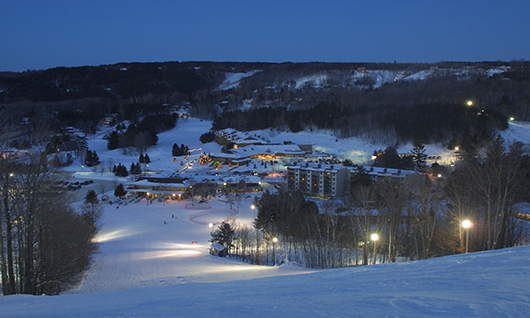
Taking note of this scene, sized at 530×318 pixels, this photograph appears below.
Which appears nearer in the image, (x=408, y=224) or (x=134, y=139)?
(x=408, y=224)

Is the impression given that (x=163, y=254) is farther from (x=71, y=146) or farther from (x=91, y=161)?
(x=71, y=146)

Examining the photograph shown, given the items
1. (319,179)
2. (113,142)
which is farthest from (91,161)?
(319,179)

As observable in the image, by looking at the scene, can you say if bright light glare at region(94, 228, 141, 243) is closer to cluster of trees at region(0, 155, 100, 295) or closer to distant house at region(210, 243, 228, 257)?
distant house at region(210, 243, 228, 257)

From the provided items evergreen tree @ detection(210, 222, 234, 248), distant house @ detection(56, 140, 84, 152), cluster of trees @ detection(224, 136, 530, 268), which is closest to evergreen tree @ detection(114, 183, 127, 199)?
cluster of trees @ detection(224, 136, 530, 268)

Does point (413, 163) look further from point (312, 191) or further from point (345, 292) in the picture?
point (345, 292)

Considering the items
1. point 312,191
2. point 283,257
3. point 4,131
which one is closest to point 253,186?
point 312,191

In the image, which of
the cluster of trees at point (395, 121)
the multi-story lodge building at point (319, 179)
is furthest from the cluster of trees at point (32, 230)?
the cluster of trees at point (395, 121)
